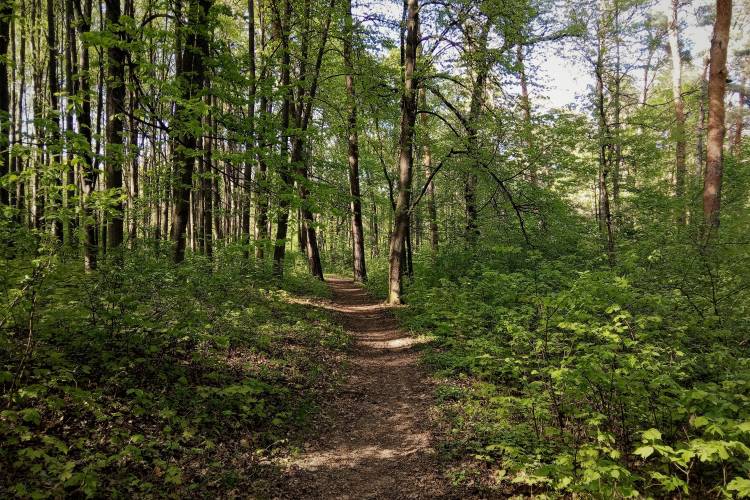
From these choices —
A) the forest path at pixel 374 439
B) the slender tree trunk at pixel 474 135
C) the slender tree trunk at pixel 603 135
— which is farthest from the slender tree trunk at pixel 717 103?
the forest path at pixel 374 439

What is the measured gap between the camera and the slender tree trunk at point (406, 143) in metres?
13.1

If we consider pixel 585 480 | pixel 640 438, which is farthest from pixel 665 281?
pixel 585 480

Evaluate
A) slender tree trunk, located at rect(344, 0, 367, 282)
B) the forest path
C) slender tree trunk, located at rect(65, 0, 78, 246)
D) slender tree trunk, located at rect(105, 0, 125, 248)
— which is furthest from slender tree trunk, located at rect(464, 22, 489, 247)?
slender tree trunk, located at rect(65, 0, 78, 246)

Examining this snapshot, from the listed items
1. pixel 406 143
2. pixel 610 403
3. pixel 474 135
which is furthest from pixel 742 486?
pixel 406 143

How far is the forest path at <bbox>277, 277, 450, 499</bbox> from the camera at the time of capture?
4.62 meters

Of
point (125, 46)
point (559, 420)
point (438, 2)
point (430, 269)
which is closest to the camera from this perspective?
point (559, 420)

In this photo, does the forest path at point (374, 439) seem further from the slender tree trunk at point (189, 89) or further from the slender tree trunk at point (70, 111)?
the slender tree trunk at point (189, 89)

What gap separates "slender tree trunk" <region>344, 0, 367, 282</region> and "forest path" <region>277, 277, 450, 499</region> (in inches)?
240

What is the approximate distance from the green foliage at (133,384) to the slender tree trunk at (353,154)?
6562mm

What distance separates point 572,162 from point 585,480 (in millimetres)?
11809

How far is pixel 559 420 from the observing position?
504 centimetres

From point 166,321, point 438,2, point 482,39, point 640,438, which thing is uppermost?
point 438,2

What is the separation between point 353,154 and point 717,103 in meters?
12.9

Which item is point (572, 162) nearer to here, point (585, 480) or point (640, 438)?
point (640, 438)
